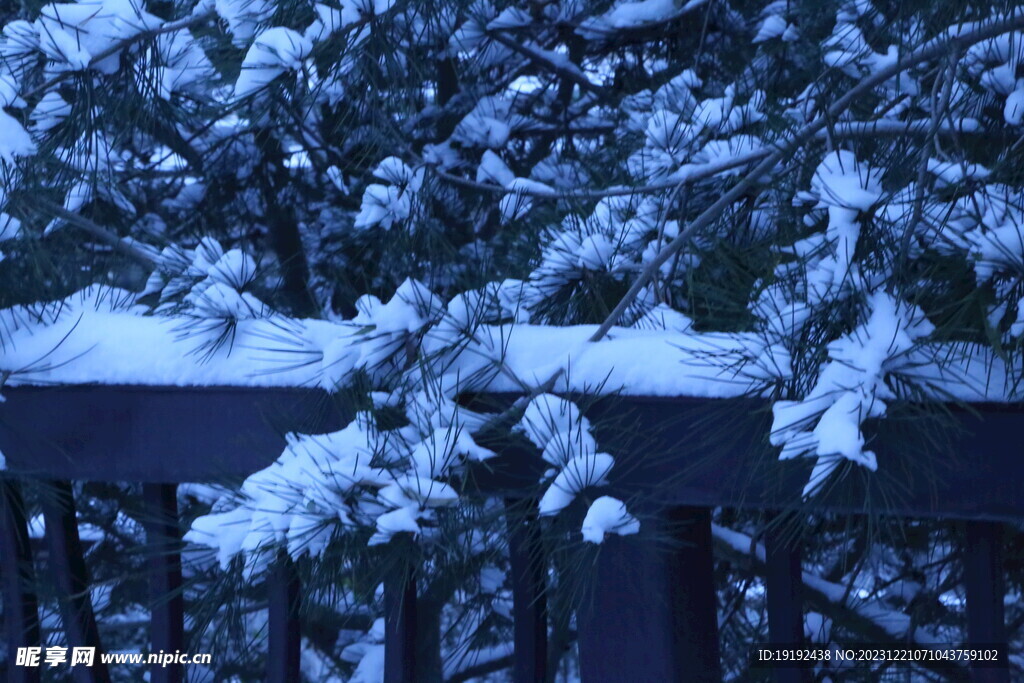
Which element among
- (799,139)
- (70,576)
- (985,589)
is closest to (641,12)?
(799,139)

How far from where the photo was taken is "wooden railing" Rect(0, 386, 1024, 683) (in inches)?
37.7

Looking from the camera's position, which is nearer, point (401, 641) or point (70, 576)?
point (401, 641)

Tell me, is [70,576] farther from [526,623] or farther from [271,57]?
[271,57]

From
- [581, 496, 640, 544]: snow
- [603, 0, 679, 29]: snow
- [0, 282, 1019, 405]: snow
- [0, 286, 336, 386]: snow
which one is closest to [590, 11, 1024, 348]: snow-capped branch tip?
[0, 282, 1019, 405]: snow

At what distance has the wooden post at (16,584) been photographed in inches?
55.2

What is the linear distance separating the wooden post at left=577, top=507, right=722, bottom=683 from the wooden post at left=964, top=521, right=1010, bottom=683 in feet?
0.99

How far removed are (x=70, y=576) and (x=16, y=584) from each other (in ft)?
0.27

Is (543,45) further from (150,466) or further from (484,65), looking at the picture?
(150,466)

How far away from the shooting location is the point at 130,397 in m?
1.27

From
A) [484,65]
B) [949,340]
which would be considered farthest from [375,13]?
[484,65]

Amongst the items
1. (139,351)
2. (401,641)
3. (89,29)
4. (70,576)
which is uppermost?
(89,29)

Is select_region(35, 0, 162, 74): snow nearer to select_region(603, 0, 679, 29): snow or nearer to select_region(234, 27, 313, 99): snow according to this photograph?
select_region(234, 27, 313, 99): snow

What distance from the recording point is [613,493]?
1082 millimetres

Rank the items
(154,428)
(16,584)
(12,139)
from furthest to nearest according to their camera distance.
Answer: (16,584), (154,428), (12,139)
